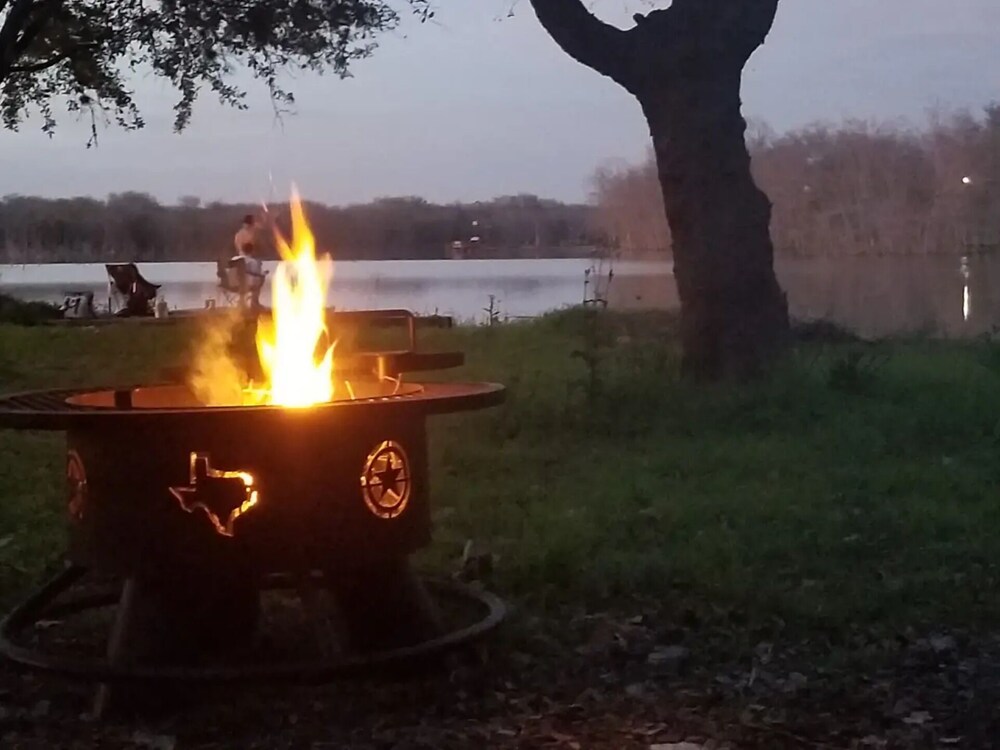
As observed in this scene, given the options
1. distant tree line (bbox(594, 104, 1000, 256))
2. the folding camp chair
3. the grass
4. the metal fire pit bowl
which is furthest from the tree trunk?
distant tree line (bbox(594, 104, 1000, 256))

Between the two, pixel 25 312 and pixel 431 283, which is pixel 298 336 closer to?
pixel 25 312

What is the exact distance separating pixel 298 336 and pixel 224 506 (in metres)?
0.64

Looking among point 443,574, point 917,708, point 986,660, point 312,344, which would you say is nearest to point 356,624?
point 312,344

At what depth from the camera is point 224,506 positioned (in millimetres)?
2875

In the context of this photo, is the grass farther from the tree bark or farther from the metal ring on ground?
the metal ring on ground

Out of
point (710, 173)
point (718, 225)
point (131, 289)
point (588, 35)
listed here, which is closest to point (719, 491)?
point (718, 225)

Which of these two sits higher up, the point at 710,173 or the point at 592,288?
the point at 710,173

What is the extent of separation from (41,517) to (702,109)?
4.76 meters

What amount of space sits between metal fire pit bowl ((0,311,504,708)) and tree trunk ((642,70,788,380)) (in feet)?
17.2

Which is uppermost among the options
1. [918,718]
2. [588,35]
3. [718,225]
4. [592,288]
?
[588,35]

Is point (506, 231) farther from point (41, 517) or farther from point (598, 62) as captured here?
point (41, 517)

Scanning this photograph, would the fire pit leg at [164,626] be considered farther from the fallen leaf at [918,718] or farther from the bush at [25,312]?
the bush at [25,312]

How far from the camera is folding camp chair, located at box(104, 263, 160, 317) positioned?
1617cm

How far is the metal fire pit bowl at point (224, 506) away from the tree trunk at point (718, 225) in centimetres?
525
